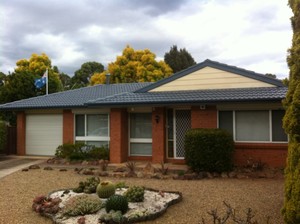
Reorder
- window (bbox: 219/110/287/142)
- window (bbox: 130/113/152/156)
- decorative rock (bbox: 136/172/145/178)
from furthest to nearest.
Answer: window (bbox: 130/113/152/156) → window (bbox: 219/110/287/142) → decorative rock (bbox: 136/172/145/178)

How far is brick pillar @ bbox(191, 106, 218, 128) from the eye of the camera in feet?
42.7

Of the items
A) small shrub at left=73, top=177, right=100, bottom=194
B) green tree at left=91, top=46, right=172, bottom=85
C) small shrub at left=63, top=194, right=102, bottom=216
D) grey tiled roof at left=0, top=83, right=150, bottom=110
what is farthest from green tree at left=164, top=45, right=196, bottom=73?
small shrub at left=63, top=194, right=102, bottom=216

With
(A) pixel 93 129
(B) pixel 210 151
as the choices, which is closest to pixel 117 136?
(A) pixel 93 129

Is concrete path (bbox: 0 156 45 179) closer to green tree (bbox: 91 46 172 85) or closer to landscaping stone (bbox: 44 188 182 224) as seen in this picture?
landscaping stone (bbox: 44 188 182 224)

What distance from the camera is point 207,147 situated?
11.5 meters

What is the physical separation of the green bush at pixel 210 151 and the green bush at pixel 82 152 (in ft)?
15.4

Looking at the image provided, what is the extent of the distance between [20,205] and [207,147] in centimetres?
625

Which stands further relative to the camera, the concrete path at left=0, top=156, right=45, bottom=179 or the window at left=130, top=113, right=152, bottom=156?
the window at left=130, top=113, right=152, bottom=156

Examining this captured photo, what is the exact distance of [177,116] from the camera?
14.1m

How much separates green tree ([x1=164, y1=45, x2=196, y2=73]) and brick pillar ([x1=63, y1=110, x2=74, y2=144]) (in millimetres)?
28259

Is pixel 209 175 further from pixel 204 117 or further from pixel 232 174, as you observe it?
pixel 204 117

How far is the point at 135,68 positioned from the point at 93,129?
21.0 metres

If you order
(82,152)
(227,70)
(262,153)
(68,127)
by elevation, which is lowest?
(82,152)

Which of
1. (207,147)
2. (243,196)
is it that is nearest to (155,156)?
(207,147)
